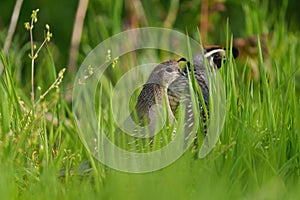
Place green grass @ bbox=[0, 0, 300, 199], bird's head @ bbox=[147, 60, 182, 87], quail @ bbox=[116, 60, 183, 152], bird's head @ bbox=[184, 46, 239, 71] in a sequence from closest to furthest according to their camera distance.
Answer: green grass @ bbox=[0, 0, 300, 199], quail @ bbox=[116, 60, 183, 152], bird's head @ bbox=[147, 60, 182, 87], bird's head @ bbox=[184, 46, 239, 71]

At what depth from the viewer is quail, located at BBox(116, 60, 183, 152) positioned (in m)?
2.76

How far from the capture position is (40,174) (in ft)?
8.07

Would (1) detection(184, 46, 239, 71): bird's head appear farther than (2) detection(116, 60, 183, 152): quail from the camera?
Yes

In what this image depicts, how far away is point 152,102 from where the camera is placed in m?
2.92

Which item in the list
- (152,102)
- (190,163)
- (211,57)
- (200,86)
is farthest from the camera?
(211,57)

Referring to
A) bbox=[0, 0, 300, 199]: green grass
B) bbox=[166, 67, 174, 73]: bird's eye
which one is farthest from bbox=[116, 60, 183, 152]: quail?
bbox=[0, 0, 300, 199]: green grass

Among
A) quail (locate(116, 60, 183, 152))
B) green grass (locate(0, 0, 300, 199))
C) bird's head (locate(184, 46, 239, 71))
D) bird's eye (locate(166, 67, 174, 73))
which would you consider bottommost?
green grass (locate(0, 0, 300, 199))

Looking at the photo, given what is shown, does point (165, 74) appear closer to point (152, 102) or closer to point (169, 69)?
point (169, 69)

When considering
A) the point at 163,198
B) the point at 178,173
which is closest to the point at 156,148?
the point at 178,173

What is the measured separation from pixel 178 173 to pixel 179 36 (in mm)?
2329

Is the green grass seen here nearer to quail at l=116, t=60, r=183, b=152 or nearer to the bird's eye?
quail at l=116, t=60, r=183, b=152

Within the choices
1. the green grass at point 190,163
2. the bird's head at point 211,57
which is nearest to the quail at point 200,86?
the bird's head at point 211,57

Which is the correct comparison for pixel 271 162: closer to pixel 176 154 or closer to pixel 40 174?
pixel 176 154

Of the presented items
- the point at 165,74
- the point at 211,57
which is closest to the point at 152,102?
the point at 165,74
